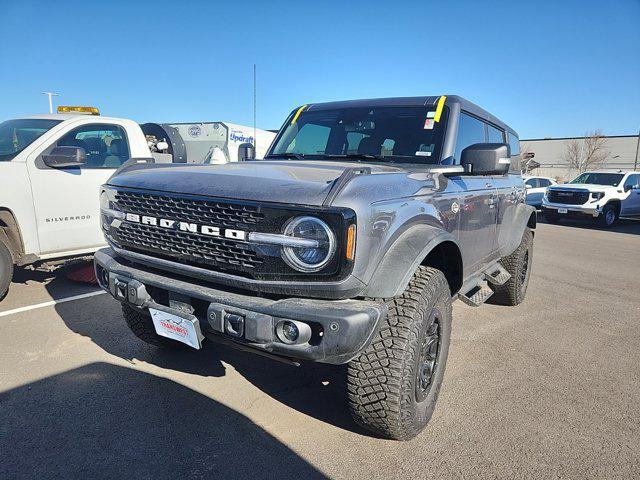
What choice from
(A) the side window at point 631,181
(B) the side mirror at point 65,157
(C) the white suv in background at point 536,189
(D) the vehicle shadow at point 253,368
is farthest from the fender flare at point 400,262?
(C) the white suv in background at point 536,189

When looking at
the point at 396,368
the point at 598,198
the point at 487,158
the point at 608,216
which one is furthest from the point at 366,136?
the point at 608,216

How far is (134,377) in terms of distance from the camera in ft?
10.4

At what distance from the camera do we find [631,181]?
16047 millimetres

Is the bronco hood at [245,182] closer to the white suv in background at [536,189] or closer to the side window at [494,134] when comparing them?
the side window at [494,134]

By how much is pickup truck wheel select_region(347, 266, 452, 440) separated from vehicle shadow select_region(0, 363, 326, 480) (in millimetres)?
433

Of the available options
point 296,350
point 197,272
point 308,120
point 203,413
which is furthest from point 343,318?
point 308,120

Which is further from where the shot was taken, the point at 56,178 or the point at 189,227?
the point at 56,178

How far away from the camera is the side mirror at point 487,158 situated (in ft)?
9.30

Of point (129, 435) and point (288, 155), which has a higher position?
point (288, 155)

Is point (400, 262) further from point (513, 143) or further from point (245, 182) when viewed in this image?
point (513, 143)

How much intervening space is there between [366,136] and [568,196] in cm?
1447

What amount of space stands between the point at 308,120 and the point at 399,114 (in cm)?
89

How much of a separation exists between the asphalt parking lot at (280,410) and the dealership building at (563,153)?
4749cm

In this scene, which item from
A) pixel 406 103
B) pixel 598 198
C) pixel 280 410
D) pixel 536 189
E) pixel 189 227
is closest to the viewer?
pixel 189 227
